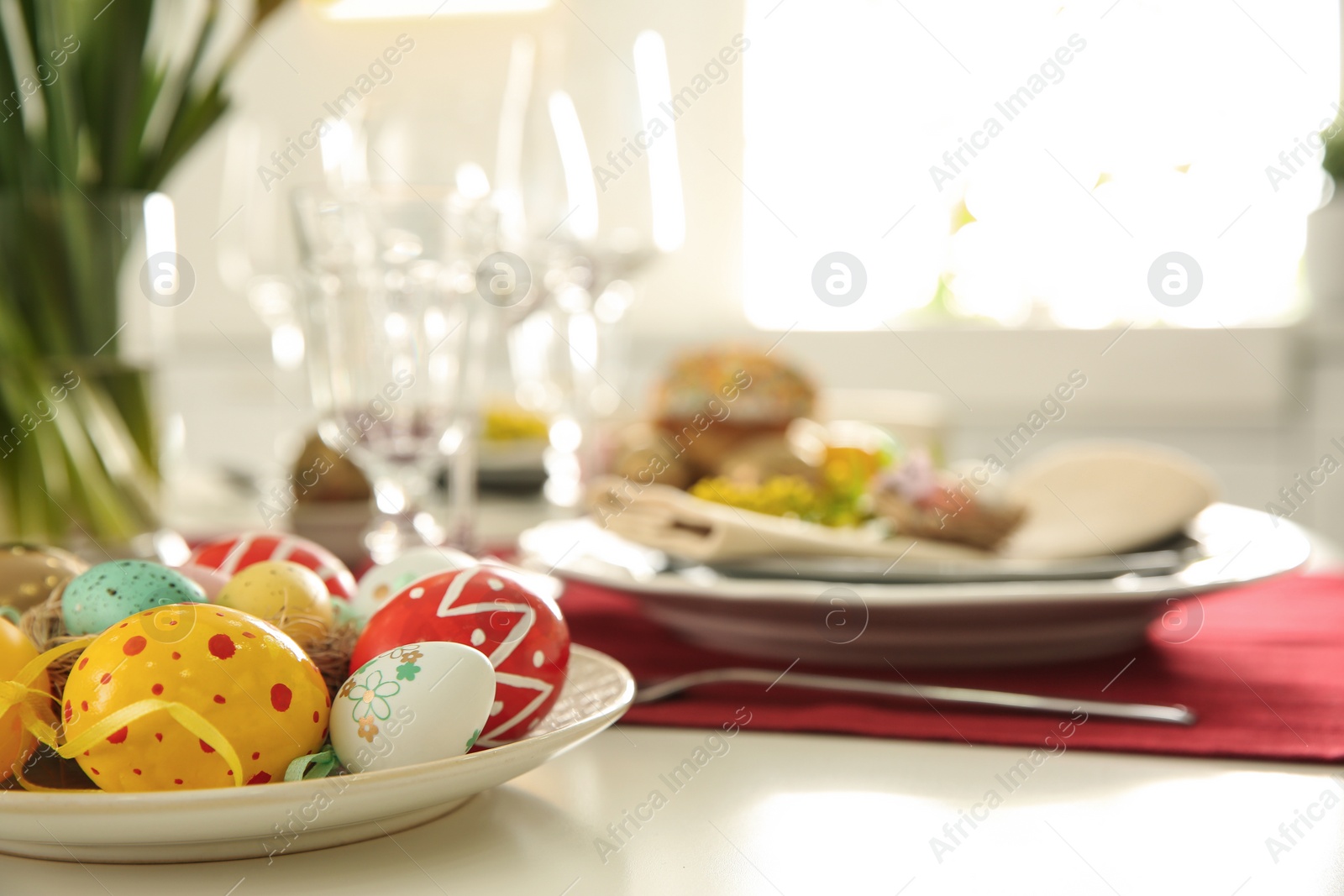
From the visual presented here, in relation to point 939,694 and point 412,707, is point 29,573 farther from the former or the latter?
point 939,694

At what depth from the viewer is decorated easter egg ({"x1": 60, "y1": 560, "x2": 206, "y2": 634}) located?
1.13 feet

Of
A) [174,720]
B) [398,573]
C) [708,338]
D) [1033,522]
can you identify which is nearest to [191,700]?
[174,720]

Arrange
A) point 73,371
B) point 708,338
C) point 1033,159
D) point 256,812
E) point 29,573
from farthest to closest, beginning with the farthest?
point 708,338, point 1033,159, point 73,371, point 29,573, point 256,812

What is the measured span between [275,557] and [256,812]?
0.50 ft

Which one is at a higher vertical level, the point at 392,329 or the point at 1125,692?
the point at 1125,692

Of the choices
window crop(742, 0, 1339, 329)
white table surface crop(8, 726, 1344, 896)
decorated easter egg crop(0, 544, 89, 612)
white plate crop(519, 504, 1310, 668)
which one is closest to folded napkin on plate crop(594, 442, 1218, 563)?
white plate crop(519, 504, 1310, 668)

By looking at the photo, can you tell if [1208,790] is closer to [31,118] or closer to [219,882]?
[219,882]

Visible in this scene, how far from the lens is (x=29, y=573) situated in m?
0.38

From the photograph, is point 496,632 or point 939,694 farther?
point 939,694

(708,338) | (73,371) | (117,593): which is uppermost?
(708,338)

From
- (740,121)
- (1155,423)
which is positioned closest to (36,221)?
(740,121)

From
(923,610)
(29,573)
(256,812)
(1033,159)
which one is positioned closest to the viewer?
(256,812)

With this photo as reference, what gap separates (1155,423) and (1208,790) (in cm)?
211

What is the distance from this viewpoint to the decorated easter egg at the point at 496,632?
0.34 metres
